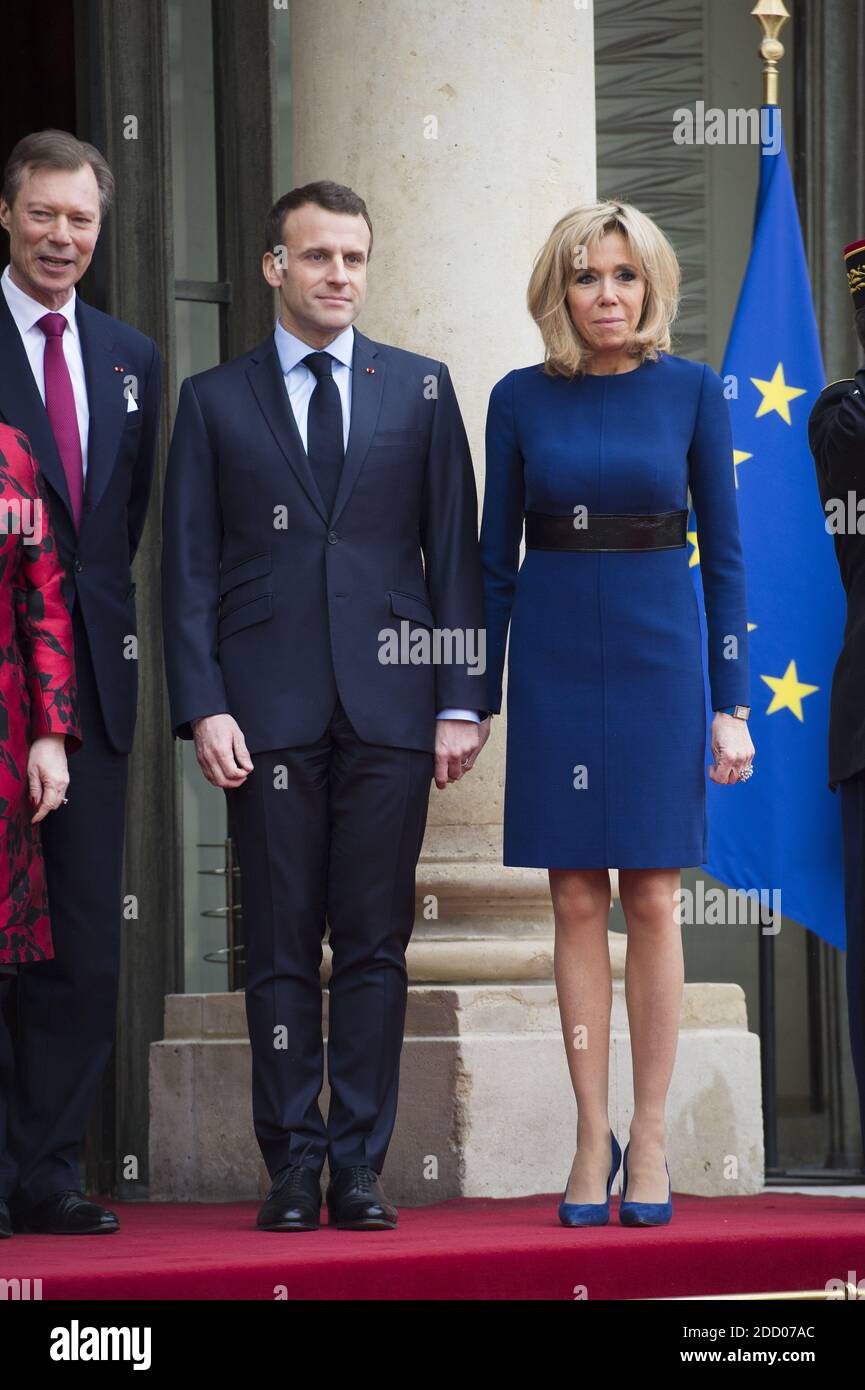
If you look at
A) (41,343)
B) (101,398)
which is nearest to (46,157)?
(41,343)

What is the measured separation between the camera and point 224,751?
15.9 feet

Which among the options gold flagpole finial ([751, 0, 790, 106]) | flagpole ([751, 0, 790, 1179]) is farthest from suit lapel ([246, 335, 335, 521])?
gold flagpole finial ([751, 0, 790, 106])

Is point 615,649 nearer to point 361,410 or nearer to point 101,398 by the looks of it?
point 361,410

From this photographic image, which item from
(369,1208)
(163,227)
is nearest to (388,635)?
(369,1208)

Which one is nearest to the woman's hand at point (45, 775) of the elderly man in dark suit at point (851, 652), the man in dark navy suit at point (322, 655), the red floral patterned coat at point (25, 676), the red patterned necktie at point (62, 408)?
the red floral patterned coat at point (25, 676)

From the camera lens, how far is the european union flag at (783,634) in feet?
21.4

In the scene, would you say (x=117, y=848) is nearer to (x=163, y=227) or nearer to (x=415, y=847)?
(x=415, y=847)

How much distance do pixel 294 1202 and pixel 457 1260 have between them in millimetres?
543

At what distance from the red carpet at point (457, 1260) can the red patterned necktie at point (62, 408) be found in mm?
1568

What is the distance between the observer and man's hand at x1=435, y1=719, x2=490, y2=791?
16.3 ft

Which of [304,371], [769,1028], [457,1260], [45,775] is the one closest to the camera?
[457,1260]

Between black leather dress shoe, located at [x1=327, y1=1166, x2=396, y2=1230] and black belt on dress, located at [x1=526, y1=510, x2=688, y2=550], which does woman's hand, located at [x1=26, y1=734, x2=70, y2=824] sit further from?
black belt on dress, located at [x1=526, y1=510, x2=688, y2=550]

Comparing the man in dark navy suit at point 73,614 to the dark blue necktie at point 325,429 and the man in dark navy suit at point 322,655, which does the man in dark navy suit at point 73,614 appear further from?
the dark blue necktie at point 325,429
